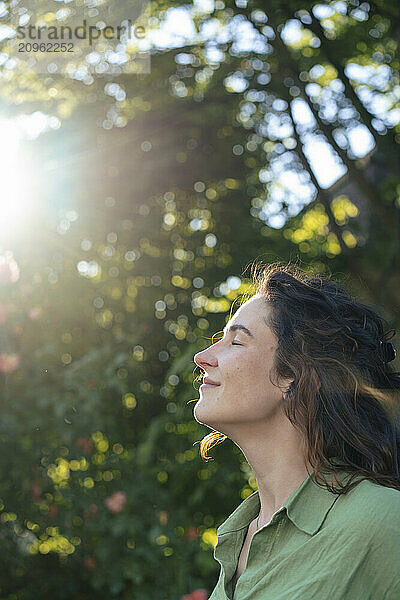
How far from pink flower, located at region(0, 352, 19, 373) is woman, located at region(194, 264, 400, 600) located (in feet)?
5.96

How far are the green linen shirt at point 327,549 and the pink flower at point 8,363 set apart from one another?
1.95m

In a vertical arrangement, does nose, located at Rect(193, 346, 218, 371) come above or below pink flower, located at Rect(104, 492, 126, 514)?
above

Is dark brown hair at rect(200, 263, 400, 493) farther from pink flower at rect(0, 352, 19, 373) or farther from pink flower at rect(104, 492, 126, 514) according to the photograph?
pink flower at rect(0, 352, 19, 373)

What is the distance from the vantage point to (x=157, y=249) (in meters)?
3.86

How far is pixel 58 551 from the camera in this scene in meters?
3.36

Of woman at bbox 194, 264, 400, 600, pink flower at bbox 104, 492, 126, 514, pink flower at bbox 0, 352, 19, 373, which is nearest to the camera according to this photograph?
woman at bbox 194, 264, 400, 600

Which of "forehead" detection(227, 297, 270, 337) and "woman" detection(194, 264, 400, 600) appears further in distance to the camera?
"forehead" detection(227, 297, 270, 337)

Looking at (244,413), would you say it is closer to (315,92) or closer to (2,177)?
(2,177)

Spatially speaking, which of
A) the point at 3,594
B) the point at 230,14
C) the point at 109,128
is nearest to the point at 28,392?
the point at 3,594

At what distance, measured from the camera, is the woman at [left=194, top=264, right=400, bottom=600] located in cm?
126

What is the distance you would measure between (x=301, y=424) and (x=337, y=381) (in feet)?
0.33

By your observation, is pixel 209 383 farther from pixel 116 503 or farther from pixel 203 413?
pixel 116 503

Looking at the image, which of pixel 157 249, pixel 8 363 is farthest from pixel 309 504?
pixel 157 249

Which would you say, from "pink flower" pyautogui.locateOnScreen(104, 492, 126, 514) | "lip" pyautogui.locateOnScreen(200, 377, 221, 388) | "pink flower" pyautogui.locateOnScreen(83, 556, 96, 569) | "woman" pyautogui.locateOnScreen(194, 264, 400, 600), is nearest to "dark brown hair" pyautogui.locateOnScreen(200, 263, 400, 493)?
"woman" pyautogui.locateOnScreen(194, 264, 400, 600)
